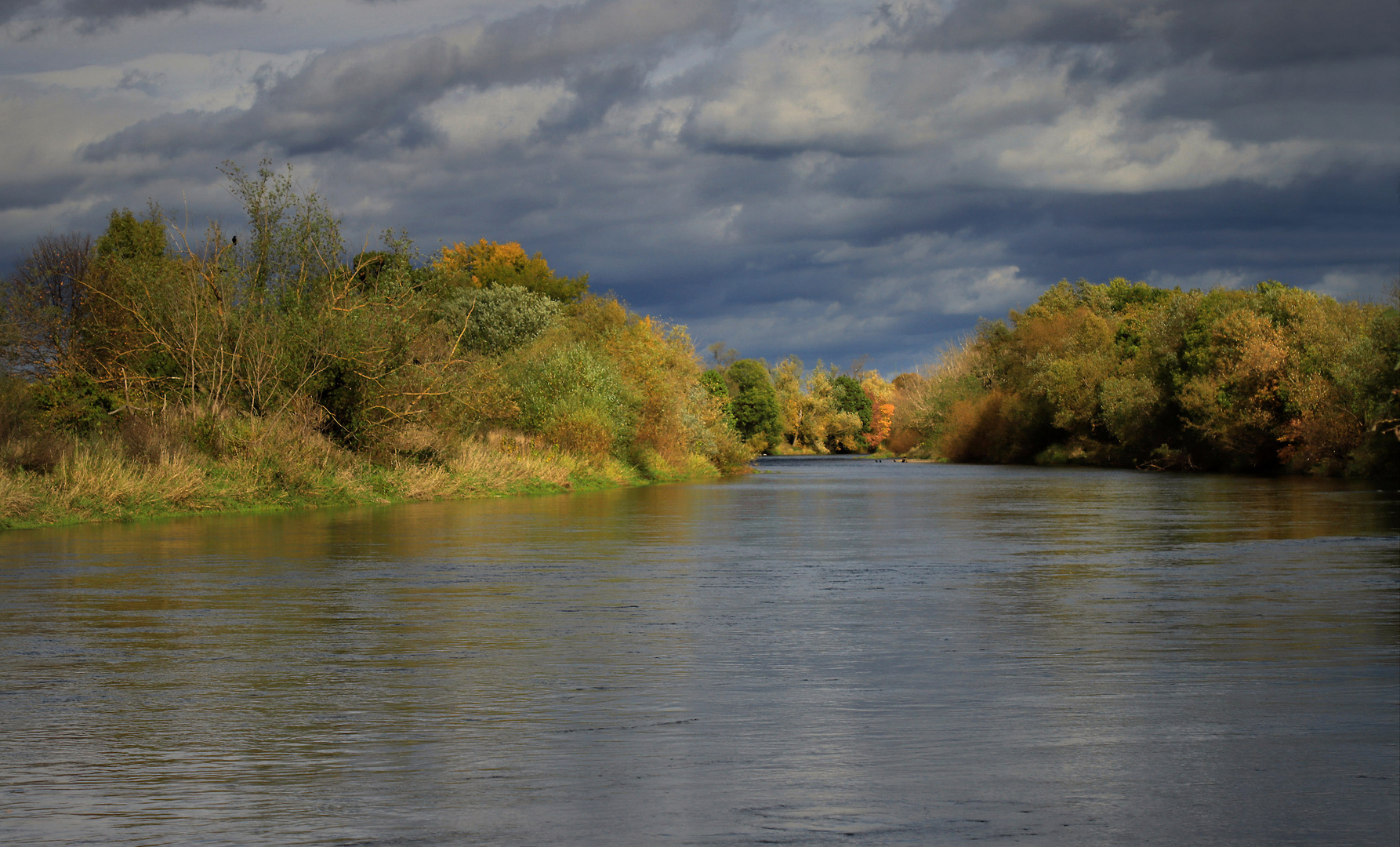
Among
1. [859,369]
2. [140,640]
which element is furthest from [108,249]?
[859,369]

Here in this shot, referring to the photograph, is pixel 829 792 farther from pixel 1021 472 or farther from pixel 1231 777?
pixel 1021 472

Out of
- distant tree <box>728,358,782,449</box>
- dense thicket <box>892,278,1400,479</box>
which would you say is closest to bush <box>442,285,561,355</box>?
dense thicket <box>892,278,1400,479</box>

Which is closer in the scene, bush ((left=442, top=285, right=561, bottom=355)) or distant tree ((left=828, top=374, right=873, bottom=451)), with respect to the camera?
bush ((left=442, top=285, right=561, bottom=355))

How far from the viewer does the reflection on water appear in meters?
5.55

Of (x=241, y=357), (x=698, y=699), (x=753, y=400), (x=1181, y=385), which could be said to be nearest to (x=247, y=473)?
(x=241, y=357)

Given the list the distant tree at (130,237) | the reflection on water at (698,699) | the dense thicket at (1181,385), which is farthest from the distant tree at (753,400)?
the reflection on water at (698,699)

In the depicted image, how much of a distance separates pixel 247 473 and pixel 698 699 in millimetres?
24576

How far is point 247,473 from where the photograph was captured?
99.7ft

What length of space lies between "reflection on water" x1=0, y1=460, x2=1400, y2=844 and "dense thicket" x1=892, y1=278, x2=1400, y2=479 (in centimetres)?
2543

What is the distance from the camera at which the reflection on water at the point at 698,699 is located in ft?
18.2

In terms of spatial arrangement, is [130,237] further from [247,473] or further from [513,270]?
[513,270]

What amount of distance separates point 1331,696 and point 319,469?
28.2m

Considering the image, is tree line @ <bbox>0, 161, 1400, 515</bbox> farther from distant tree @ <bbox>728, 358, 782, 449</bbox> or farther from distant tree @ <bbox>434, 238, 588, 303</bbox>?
distant tree @ <bbox>728, 358, 782, 449</bbox>

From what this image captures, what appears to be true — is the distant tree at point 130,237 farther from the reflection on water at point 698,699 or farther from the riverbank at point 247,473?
the reflection on water at point 698,699
